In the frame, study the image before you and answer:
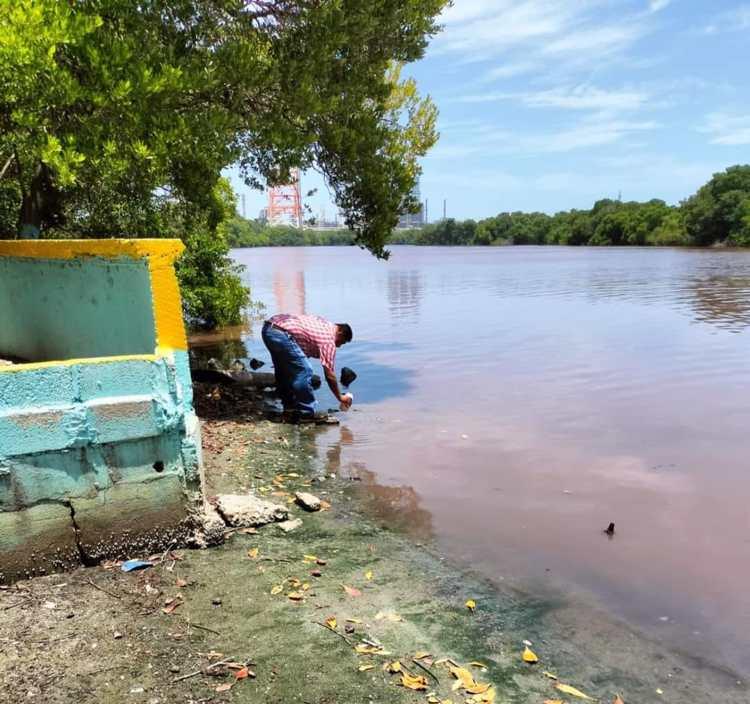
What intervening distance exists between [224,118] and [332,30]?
1.79 m

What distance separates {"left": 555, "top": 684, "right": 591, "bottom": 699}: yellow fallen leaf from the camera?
3383 millimetres

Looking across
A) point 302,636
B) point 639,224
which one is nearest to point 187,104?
point 302,636

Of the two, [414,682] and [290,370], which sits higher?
[290,370]

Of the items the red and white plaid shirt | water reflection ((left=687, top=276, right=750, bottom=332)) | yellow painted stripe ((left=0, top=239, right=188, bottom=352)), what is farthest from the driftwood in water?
water reflection ((left=687, top=276, right=750, bottom=332))

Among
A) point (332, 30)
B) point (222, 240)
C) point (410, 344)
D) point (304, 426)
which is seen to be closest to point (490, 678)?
point (304, 426)

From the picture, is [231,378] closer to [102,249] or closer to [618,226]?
[102,249]

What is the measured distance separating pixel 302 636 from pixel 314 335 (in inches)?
193

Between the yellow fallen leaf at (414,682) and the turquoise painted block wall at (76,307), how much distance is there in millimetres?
2762

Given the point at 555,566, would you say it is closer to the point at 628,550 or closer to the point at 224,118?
the point at 628,550

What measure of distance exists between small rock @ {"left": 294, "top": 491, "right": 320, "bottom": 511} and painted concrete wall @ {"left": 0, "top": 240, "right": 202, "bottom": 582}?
123 cm

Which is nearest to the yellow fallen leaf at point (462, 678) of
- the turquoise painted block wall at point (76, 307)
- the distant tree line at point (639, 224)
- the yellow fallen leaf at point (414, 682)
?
the yellow fallen leaf at point (414, 682)

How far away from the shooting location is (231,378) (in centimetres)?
1078

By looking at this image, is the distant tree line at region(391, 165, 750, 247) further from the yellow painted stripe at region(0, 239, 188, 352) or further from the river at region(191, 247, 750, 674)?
the yellow painted stripe at region(0, 239, 188, 352)

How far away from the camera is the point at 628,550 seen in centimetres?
521
